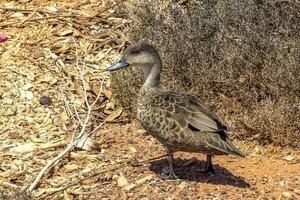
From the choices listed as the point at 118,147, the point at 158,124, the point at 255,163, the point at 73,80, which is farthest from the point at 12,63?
the point at 255,163

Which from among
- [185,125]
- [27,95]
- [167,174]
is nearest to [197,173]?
[167,174]

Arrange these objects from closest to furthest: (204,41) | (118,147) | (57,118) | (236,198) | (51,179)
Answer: (236,198) < (51,179) < (118,147) < (57,118) < (204,41)

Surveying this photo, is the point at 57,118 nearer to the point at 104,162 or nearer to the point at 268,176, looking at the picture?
the point at 104,162

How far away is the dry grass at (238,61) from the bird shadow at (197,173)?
0.73 meters

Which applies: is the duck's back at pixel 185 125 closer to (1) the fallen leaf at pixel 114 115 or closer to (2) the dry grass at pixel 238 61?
(2) the dry grass at pixel 238 61

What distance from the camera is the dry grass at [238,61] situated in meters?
7.00

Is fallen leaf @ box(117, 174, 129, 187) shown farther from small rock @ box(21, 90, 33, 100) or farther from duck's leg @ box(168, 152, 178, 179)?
small rock @ box(21, 90, 33, 100)

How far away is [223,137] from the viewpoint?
6.09m

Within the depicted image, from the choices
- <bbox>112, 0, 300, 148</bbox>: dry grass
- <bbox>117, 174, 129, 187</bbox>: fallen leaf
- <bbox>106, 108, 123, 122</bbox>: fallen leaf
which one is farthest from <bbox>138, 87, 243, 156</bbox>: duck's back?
<bbox>106, 108, 123, 122</bbox>: fallen leaf

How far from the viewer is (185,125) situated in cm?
608

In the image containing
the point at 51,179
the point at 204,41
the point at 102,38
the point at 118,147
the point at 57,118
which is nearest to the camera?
Answer: the point at 51,179

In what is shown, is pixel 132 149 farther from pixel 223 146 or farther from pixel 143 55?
pixel 223 146

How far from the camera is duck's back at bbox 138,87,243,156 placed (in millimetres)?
6008

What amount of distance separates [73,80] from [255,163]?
2.49 metres
